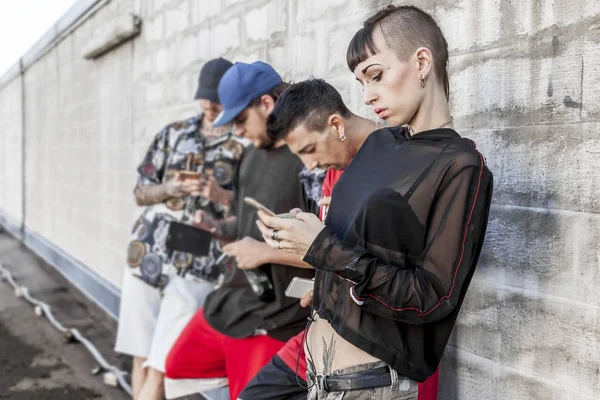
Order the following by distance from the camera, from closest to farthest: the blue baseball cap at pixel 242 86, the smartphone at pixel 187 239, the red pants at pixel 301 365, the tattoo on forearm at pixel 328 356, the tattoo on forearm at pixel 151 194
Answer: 1. the tattoo on forearm at pixel 328 356
2. the red pants at pixel 301 365
3. the blue baseball cap at pixel 242 86
4. the smartphone at pixel 187 239
5. the tattoo on forearm at pixel 151 194

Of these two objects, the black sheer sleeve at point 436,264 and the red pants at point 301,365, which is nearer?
the black sheer sleeve at point 436,264

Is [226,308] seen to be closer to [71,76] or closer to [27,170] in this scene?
[71,76]

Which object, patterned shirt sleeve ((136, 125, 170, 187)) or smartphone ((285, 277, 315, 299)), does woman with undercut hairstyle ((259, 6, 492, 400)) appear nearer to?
smartphone ((285, 277, 315, 299))

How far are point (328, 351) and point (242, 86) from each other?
4.51 ft

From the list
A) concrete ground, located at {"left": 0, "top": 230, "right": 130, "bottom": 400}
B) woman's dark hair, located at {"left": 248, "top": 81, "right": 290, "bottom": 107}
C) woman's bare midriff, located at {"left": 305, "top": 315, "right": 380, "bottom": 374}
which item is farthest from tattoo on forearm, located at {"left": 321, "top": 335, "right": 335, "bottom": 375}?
concrete ground, located at {"left": 0, "top": 230, "right": 130, "bottom": 400}

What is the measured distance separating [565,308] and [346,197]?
0.75 metres

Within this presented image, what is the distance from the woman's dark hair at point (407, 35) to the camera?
5.97 ft

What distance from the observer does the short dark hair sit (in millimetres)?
2318

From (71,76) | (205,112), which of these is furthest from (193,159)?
(71,76)

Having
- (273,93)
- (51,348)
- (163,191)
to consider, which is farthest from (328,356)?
(51,348)

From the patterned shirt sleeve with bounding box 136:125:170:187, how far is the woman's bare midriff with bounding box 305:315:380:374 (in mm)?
2168

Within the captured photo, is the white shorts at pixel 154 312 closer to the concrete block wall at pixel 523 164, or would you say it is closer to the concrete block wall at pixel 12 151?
the concrete block wall at pixel 523 164

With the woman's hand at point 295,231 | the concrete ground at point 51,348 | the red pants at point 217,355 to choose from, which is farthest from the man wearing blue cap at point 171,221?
the woman's hand at point 295,231

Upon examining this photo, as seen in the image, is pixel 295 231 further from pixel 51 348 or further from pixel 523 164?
pixel 51 348
